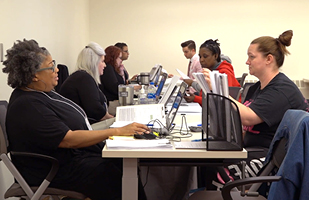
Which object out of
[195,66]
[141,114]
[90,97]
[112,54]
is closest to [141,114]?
[141,114]

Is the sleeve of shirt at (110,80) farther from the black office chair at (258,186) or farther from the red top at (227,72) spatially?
the black office chair at (258,186)

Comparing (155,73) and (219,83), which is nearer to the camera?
(219,83)

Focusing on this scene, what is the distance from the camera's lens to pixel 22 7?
133 inches

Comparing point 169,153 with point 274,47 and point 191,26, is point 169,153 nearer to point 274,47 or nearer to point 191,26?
point 274,47

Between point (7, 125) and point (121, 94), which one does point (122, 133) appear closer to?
point (7, 125)

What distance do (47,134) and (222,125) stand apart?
2.85 feet

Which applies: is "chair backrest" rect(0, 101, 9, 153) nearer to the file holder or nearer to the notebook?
the notebook

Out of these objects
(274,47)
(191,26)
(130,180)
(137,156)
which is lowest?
(130,180)

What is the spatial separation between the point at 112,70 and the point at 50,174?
10.7 feet

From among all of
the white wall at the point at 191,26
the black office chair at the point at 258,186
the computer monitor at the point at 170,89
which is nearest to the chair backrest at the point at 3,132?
the black office chair at the point at 258,186

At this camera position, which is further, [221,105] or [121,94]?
[121,94]

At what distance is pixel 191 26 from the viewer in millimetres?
8406

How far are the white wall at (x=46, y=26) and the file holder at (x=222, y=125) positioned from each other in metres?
1.62

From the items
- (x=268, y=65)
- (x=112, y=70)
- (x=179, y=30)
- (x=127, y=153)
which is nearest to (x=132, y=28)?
(x=179, y=30)
